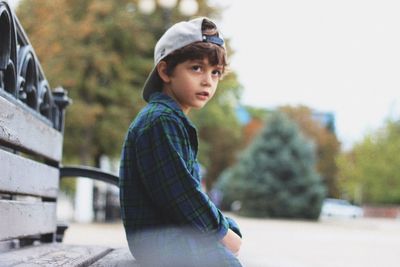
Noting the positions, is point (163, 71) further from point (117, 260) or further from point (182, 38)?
point (117, 260)

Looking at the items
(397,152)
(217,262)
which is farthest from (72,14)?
(397,152)

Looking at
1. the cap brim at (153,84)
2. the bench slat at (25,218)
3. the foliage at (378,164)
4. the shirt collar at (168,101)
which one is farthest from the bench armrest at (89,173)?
the foliage at (378,164)

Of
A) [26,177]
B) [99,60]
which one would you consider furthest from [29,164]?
[99,60]

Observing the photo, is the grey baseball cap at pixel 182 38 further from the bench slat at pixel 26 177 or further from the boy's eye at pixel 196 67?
the bench slat at pixel 26 177

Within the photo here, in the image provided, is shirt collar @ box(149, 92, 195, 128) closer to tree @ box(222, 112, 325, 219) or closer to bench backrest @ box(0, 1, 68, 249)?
bench backrest @ box(0, 1, 68, 249)

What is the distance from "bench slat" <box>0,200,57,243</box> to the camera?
7.91 feet

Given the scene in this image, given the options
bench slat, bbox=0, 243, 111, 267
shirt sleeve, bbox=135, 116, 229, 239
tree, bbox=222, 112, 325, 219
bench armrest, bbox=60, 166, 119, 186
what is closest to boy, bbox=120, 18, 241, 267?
shirt sleeve, bbox=135, 116, 229, 239

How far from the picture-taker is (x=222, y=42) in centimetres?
246

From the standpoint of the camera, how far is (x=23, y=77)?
9.44 feet

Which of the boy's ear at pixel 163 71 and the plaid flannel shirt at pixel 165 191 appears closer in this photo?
the plaid flannel shirt at pixel 165 191

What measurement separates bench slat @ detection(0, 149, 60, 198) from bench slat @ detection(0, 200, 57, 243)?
1.9 inches

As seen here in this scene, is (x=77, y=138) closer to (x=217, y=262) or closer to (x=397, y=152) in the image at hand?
(x=217, y=262)

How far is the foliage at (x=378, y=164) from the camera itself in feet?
155

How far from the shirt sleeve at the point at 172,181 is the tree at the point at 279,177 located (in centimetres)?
2821
